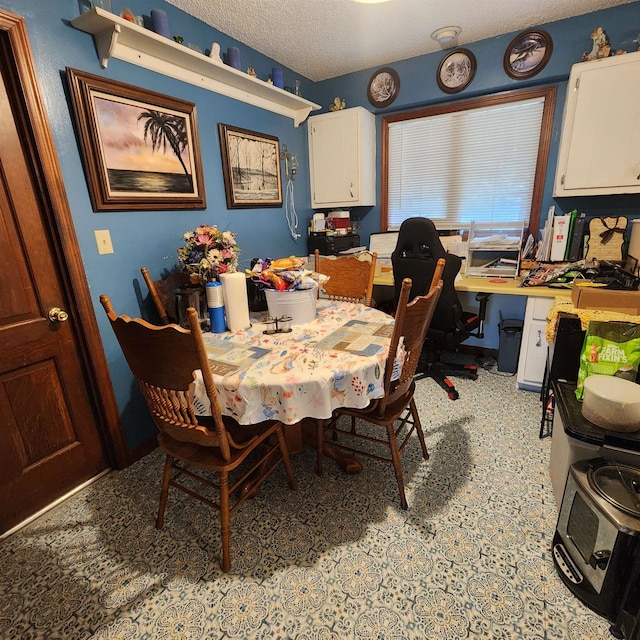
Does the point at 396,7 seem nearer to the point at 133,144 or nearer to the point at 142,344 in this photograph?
the point at 133,144

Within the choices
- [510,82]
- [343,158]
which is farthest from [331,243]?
[510,82]

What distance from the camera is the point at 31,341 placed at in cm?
158

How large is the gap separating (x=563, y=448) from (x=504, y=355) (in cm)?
138

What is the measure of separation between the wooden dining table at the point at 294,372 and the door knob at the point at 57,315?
0.70 m

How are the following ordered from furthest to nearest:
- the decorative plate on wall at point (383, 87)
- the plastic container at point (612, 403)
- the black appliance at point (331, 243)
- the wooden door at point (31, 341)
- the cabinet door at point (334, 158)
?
1. the black appliance at point (331, 243)
2. the cabinet door at point (334, 158)
3. the decorative plate on wall at point (383, 87)
4. the wooden door at point (31, 341)
5. the plastic container at point (612, 403)

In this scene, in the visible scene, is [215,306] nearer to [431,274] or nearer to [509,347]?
[431,274]

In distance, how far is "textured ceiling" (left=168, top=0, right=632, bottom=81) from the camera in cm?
213

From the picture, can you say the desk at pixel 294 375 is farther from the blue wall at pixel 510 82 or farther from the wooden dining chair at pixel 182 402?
the blue wall at pixel 510 82

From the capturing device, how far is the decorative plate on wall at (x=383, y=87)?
9.81ft

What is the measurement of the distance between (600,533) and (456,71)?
317 centimetres

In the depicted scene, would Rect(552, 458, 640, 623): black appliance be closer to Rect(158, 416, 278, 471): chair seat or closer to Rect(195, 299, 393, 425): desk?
Rect(195, 299, 393, 425): desk

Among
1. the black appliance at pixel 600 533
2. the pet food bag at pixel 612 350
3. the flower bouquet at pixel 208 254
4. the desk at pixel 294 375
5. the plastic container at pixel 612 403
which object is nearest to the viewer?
the black appliance at pixel 600 533

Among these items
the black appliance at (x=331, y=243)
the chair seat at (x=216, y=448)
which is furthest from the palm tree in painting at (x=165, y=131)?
the chair seat at (x=216, y=448)

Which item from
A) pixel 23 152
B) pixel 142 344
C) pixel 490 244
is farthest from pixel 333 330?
pixel 490 244
